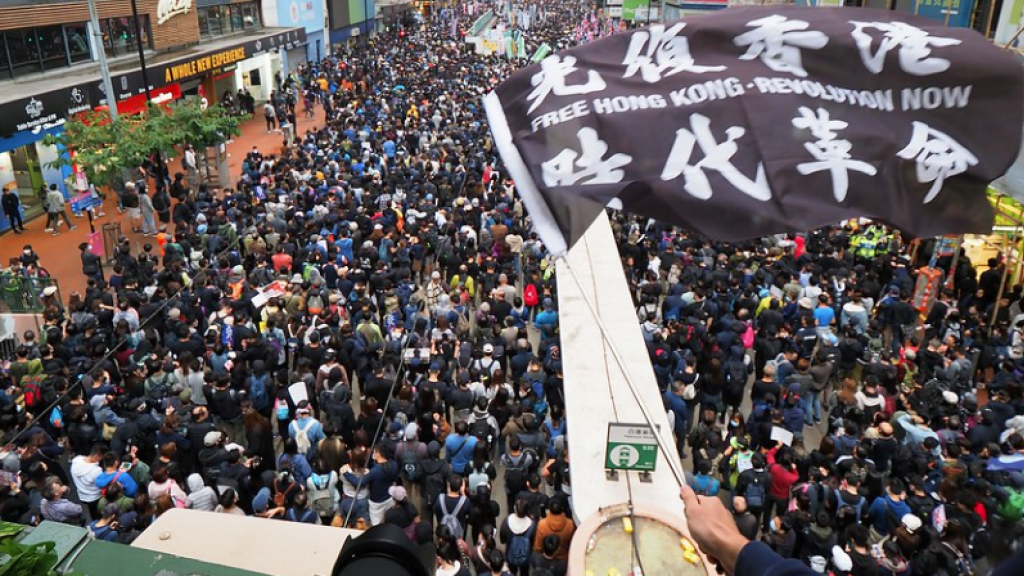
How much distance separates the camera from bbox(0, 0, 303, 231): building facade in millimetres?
18609

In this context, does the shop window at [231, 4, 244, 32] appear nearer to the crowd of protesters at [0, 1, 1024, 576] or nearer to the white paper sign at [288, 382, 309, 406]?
the crowd of protesters at [0, 1, 1024, 576]

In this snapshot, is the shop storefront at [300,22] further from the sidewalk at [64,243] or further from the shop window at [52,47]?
the sidewalk at [64,243]

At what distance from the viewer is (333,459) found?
8.13 metres

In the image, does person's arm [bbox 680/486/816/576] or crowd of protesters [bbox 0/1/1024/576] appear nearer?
person's arm [bbox 680/486/816/576]

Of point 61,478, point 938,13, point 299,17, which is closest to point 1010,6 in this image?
point 938,13

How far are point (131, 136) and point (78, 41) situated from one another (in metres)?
7.60

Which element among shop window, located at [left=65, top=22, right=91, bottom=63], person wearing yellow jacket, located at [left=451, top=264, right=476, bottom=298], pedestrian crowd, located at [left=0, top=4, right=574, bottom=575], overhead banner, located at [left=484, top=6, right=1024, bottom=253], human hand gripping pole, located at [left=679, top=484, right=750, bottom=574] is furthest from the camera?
shop window, located at [left=65, top=22, right=91, bottom=63]

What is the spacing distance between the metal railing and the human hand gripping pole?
13614 mm

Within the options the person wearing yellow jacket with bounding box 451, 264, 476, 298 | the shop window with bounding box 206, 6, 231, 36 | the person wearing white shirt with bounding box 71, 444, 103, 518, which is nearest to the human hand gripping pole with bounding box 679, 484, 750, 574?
the person wearing white shirt with bounding box 71, 444, 103, 518

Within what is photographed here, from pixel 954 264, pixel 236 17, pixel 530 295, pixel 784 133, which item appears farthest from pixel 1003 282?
pixel 236 17

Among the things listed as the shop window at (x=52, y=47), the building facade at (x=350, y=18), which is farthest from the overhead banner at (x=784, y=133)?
the building facade at (x=350, y=18)

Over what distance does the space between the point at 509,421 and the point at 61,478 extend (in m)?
4.94

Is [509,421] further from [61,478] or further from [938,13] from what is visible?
[938,13]

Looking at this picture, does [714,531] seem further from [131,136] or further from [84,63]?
[84,63]
